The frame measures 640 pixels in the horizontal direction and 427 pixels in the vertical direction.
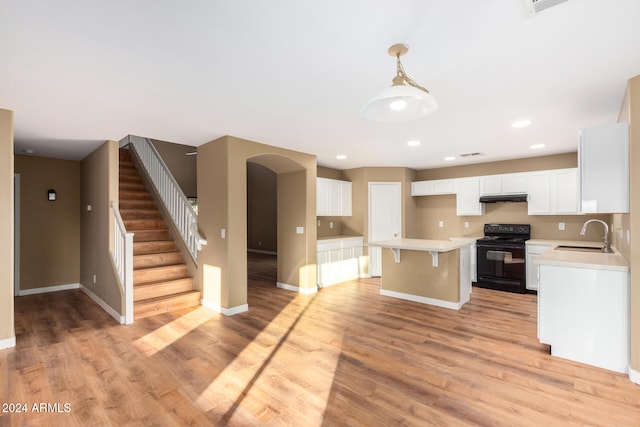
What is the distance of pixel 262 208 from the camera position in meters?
10.8

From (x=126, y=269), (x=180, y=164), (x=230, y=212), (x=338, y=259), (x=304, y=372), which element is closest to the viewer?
(x=304, y=372)

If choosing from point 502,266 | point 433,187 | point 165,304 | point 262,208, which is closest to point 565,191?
point 502,266

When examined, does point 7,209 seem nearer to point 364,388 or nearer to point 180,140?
point 180,140

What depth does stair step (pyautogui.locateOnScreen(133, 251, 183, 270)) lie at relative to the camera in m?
4.86

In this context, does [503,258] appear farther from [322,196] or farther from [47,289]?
[47,289]

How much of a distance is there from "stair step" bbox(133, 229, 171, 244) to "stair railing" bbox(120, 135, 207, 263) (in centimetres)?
32

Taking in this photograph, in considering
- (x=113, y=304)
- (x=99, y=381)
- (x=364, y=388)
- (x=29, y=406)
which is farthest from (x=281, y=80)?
(x=113, y=304)

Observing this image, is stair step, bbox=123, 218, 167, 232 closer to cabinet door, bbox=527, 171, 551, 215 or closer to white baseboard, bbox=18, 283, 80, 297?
white baseboard, bbox=18, 283, 80, 297

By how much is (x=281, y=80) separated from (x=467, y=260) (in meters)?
3.94

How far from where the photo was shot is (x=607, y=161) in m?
2.77

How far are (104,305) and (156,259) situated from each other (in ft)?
2.96

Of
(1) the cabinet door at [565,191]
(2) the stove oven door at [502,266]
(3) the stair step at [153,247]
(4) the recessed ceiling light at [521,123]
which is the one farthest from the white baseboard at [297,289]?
(1) the cabinet door at [565,191]

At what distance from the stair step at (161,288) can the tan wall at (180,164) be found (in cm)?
401

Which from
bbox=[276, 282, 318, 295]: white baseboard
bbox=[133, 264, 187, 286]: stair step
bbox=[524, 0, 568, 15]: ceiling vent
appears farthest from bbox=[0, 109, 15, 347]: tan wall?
bbox=[524, 0, 568, 15]: ceiling vent
